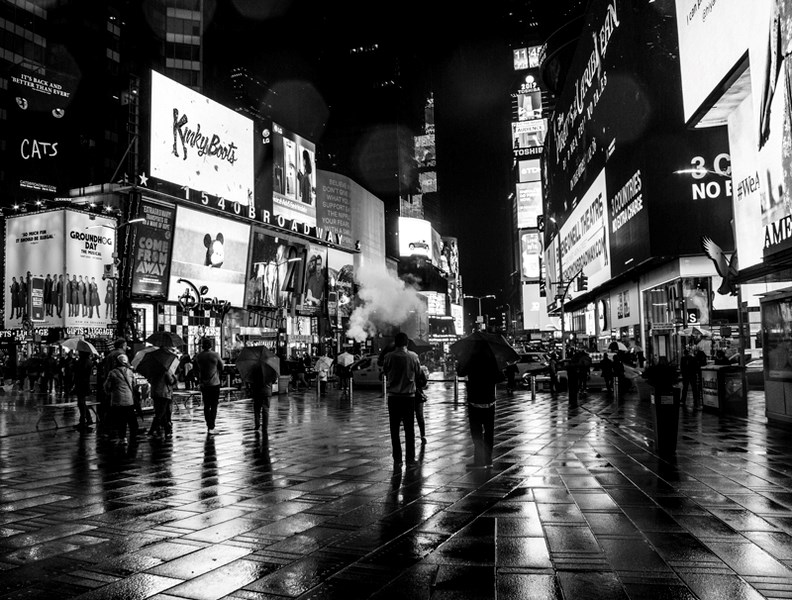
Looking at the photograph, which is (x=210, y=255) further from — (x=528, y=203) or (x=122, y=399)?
(x=528, y=203)

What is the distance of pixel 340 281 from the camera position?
61.3 meters

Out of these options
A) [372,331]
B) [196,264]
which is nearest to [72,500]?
[196,264]

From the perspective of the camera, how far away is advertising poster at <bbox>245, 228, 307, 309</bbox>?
45469 mm

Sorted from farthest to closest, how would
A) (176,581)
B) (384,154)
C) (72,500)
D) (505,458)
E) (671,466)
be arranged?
(384,154) → (505,458) → (671,466) → (72,500) → (176,581)

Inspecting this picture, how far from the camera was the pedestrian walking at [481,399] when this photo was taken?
849cm

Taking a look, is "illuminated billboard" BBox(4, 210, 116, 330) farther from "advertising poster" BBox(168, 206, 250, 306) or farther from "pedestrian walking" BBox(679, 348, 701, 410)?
"pedestrian walking" BBox(679, 348, 701, 410)

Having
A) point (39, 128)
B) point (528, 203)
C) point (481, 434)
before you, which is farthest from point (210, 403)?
point (528, 203)

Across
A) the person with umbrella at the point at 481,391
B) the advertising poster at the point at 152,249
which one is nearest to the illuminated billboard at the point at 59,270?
the advertising poster at the point at 152,249

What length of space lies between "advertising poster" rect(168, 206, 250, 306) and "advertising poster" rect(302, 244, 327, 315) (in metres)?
8.99

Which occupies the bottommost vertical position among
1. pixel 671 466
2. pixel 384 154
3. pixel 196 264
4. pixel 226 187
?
pixel 671 466

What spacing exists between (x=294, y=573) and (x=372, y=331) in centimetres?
7094

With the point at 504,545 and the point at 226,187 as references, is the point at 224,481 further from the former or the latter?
the point at 226,187

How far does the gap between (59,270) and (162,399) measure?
26.3 meters

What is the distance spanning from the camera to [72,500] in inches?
266
